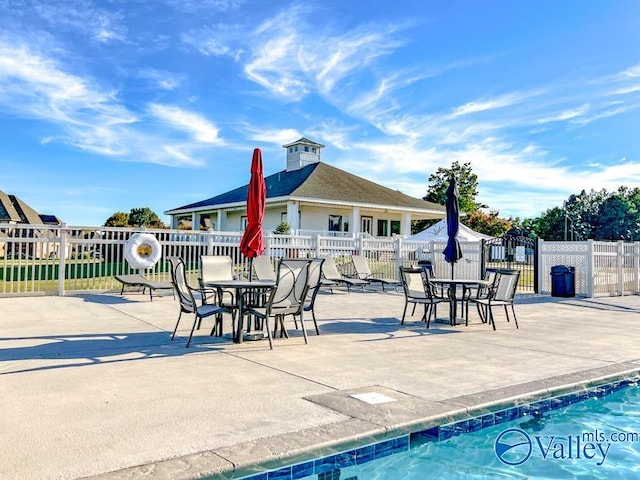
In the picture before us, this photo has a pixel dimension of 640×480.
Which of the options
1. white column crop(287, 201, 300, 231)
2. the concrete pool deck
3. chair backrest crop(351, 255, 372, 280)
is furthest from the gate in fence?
white column crop(287, 201, 300, 231)

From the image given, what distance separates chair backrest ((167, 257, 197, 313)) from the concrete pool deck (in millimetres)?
472

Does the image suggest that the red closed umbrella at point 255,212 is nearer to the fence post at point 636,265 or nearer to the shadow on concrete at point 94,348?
the shadow on concrete at point 94,348

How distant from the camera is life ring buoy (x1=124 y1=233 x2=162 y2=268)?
40.0ft

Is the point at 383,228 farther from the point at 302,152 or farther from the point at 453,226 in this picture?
the point at 453,226

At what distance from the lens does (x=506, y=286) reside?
340 inches

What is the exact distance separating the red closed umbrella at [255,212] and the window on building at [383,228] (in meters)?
28.1

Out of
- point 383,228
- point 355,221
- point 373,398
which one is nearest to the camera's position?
point 373,398

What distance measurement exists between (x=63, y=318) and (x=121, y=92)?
11804mm

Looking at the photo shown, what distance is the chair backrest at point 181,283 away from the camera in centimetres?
634

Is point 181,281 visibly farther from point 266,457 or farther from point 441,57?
point 441,57

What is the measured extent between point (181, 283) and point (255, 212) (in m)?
1.43

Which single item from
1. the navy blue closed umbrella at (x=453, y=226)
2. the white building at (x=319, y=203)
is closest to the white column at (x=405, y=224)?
the white building at (x=319, y=203)

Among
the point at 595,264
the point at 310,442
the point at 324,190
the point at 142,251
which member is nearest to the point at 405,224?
the point at 324,190

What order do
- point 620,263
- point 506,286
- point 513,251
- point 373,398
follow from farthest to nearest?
point 513,251, point 620,263, point 506,286, point 373,398
